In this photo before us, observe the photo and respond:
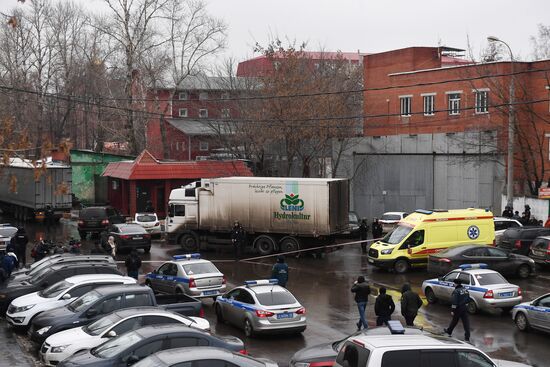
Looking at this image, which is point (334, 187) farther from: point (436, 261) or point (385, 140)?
point (385, 140)

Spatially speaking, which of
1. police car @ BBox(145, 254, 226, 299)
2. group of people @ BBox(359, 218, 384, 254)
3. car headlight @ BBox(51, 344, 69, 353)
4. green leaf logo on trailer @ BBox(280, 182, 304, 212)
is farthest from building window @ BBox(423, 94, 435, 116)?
car headlight @ BBox(51, 344, 69, 353)

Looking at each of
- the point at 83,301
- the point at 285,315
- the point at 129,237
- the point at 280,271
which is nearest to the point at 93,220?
Answer: the point at 129,237

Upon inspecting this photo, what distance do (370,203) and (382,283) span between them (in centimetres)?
2206

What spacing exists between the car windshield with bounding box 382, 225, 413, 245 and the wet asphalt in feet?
4.20

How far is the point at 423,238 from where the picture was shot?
28.6m

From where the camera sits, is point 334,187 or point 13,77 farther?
point 13,77

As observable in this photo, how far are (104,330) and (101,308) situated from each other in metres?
2.36

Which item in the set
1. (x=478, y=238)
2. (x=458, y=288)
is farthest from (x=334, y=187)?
(x=458, y=288)

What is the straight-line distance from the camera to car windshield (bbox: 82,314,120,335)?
14.8 m

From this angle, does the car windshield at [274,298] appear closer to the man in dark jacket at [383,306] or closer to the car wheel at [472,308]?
the man in dark jacket at [383,306]

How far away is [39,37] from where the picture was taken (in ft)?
243

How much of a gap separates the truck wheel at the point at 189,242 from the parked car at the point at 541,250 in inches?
598

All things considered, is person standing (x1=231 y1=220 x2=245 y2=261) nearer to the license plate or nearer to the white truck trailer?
the white truck trailer

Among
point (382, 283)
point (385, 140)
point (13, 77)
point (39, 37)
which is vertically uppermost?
point (39, 37)
